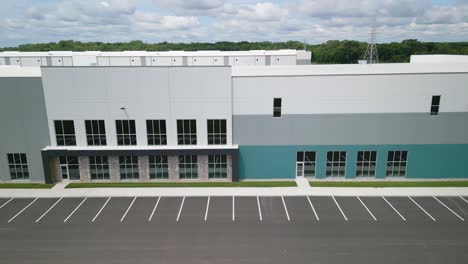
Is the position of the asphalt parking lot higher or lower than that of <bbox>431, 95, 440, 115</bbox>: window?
lower

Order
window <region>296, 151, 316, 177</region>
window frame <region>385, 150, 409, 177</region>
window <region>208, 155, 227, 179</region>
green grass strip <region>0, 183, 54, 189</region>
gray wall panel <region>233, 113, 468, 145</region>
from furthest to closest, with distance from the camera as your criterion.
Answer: window <region>296, 151, 316, 177</region>, window frame <region>385, 150, 409, 177</region>, window <region>208, 155, 227, 179</region>, gray wall panel <region>233, 113, 468, 145</region>, green grass strip <region>0, 183, 54, 189</region>

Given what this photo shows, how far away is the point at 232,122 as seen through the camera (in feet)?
97.0

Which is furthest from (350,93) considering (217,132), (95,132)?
(95,132)

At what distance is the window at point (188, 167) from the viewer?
98.4 ft

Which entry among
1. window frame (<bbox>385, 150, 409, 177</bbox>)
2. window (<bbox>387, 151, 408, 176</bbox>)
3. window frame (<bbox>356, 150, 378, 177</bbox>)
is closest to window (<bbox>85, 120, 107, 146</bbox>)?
window frame (<bbox>356, 150, 378, 177</bbox>)

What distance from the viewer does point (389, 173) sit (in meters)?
30.6

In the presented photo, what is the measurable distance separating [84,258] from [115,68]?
16160mm

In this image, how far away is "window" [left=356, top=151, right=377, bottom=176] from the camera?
99.1 feet

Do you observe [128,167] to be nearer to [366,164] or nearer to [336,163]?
[336,163]

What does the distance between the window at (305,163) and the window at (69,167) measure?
20.6 m

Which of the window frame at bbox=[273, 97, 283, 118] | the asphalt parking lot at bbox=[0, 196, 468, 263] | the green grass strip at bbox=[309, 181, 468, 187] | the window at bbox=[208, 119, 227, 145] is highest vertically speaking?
the window frame at bbox=[273, 97, 283, 118]

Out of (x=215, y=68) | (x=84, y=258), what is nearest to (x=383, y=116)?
(x=215, y=68)

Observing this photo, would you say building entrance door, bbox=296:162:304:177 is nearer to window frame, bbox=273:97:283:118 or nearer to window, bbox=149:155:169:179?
window frame, bbox=273:97:283:118

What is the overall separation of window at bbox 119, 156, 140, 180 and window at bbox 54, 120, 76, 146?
4.83 m
